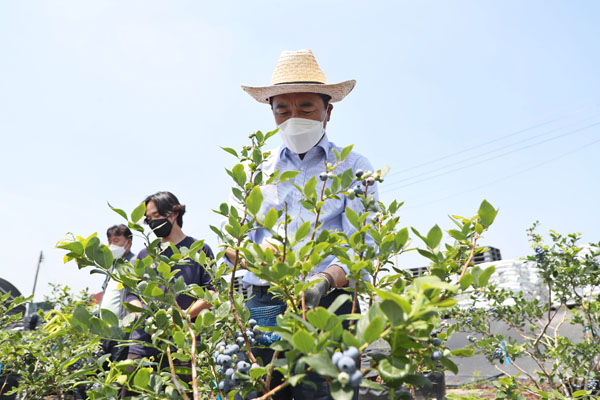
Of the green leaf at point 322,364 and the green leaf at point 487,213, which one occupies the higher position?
the green leaf at point 487,213

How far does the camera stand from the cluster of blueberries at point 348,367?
52cm

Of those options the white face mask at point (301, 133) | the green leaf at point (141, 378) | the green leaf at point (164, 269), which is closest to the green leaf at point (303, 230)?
the green leaf at point (164, 269)

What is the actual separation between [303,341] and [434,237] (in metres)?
0.42

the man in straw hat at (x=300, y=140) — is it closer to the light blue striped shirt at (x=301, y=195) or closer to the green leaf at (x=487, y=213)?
the light blue striped shirt at (x=301, y=195)

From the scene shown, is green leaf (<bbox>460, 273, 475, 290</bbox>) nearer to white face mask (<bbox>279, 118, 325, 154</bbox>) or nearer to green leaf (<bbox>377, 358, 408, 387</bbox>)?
green leaf (<bbox>377, 358, 408, 387</bbox>)

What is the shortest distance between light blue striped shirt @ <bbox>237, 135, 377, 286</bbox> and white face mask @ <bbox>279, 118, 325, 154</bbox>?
37 millimetres

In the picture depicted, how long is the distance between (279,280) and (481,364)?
5463mm

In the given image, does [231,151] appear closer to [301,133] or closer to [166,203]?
[301,133]

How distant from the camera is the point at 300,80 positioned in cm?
179

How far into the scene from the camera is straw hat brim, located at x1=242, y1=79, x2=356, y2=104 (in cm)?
172

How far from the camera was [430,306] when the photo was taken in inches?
21.5

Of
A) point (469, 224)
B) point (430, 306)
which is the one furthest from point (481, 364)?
point (430, 306)

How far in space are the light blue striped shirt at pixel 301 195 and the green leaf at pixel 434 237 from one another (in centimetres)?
49

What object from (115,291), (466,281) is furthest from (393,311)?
(115,291)
